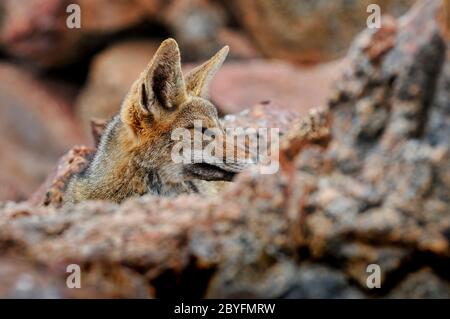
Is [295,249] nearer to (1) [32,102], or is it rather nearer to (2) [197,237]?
(2) [197,237]

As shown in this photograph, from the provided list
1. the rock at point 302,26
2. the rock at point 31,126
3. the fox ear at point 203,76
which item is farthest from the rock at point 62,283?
the rock at point 302,26

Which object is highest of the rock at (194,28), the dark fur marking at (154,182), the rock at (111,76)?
the rock at (194,28)

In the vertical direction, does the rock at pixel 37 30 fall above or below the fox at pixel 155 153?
above

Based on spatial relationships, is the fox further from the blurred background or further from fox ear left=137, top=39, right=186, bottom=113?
the blurred background

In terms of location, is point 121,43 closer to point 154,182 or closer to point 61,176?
point 61,176

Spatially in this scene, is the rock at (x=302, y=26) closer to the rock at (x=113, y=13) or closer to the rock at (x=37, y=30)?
the rock at (x=113, y=13)

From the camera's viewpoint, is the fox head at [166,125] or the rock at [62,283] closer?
the rock at [62,283]
